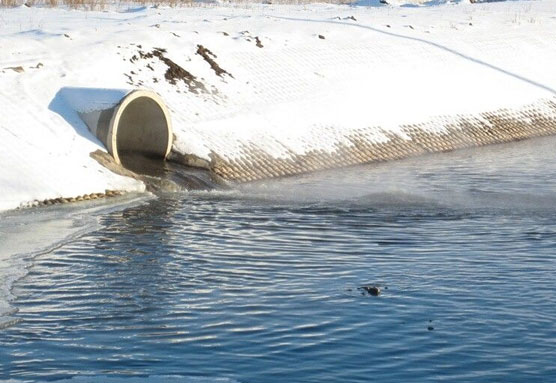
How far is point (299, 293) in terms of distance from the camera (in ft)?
39.0

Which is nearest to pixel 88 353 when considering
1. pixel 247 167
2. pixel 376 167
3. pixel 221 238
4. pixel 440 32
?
pixel 221 238

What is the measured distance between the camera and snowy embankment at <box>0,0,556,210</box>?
62.2 ft

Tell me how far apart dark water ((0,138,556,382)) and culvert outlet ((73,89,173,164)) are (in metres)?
1.84

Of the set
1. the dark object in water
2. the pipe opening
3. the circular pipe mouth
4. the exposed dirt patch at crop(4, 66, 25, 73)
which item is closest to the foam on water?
the circular pipe mouth

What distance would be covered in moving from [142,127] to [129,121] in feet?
1.33

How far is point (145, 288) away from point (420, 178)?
900 cm

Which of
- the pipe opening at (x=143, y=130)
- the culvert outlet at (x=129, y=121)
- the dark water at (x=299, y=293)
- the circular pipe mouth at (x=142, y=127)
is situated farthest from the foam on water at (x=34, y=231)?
the pipe opening at (x=143, y=130)

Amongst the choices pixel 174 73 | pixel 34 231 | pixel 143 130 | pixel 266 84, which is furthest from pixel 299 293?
pixel 266 84

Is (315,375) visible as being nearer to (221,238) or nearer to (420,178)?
(221,238)

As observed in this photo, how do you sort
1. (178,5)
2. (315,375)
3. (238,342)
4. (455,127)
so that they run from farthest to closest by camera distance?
(178,5)
(455,127)
(238,342)
(315,375)

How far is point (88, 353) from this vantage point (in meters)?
9.91

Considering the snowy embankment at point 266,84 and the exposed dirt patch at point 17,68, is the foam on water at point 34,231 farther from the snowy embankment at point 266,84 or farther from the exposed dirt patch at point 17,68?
the exposed dirt patch at point 17,68

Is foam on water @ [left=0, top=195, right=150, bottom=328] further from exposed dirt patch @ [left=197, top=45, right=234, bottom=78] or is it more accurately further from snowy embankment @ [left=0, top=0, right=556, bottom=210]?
exposed dirt patch @ [left=197, top=45, right=234, bottom=78]

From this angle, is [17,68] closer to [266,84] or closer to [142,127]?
[142,127]
